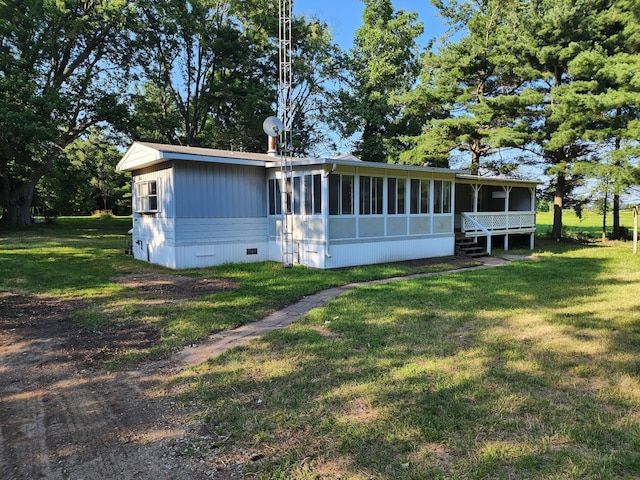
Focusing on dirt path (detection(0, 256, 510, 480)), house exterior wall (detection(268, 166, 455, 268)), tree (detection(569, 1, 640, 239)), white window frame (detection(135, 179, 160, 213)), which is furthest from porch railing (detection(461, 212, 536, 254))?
dirt path (detection(0, 256, 510, 480))

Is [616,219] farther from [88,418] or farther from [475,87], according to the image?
[88,418]

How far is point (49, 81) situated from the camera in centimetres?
2342

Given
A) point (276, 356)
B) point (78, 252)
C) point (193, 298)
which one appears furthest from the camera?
point (78, 252)

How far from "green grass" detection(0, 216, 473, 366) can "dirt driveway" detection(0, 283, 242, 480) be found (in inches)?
21.4

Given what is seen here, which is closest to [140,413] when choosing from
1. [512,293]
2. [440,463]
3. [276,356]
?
[276,356]

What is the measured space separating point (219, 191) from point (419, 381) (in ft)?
31.0

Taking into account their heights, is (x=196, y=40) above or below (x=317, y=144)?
above

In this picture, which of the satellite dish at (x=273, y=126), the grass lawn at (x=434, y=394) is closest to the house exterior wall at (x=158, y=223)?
the satellite dish at (x=273, y=126)

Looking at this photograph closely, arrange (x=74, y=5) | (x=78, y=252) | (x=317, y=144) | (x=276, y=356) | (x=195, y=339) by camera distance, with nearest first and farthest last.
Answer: (x=276, y=356), (x=195, y=339), (x=78, y=252), (x=74, y=5), (x=317, y=144)

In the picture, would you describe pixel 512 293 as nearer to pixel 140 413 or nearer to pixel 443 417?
pixel 443 417

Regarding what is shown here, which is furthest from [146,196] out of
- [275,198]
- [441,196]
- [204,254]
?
[441,196]

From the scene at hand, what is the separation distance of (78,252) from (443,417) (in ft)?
50.8

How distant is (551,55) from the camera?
57.5 ft

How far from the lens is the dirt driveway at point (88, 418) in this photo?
8.73 feet
